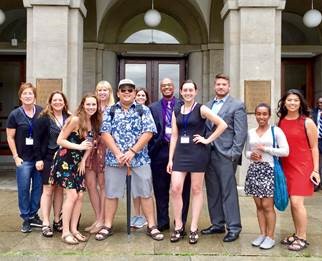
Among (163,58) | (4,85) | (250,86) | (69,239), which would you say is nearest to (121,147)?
(69,239)

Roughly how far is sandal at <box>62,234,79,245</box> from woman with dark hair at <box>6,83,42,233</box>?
30.0 inches

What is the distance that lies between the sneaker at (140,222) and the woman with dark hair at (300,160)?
190 cm

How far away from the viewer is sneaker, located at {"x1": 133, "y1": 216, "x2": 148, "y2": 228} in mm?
6335

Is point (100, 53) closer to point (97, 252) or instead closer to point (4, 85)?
point (4, 85)

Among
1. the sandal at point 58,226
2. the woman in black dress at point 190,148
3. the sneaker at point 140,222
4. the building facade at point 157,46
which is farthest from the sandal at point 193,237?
the building facade at point 157,46

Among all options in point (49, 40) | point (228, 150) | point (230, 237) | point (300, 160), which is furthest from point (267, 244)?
point (49, 40)

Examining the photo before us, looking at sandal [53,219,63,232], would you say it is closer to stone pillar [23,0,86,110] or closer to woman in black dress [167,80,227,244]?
woman in black dress [167,80,227,244]

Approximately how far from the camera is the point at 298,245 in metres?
5.39

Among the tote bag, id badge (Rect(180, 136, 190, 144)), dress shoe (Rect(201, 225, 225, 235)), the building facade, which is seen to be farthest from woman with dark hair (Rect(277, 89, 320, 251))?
the building facade

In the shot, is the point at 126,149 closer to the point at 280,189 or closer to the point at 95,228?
the point at 95,228

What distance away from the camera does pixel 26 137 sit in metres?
6.06

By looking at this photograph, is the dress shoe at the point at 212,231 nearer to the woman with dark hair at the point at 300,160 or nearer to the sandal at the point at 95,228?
the woman with dark hair at the point at 300,160

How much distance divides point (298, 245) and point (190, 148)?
1571 millimetres

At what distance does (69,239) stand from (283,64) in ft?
35.3
